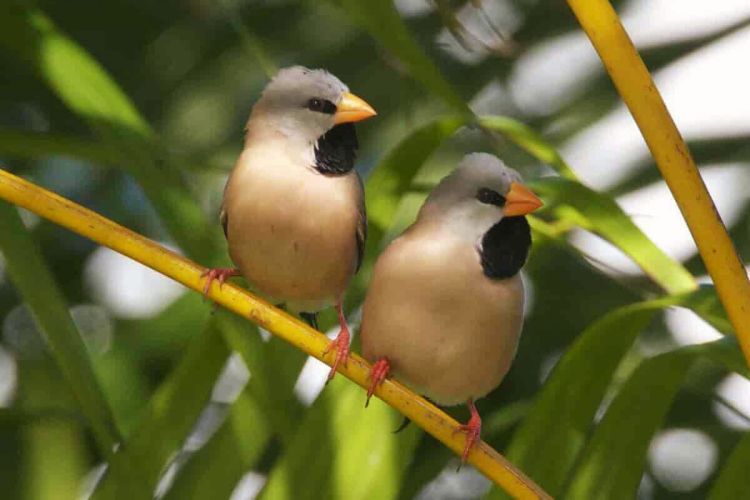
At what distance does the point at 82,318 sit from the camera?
1.41 m

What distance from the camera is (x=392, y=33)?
2.48 feet

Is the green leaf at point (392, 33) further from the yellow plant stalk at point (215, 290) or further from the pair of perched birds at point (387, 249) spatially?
the yellow plant stalk at point (215, 290)

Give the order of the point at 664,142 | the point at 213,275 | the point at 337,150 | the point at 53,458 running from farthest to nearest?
the point at 53,458, the point at 337,150, the point at 213,275, the point at 664,142

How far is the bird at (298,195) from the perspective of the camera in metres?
0.76

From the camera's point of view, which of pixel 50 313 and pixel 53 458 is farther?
pixel 53 458

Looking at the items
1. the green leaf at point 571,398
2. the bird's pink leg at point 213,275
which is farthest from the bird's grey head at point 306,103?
the green leaf at point 571,398

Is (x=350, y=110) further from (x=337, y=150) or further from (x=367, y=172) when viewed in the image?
(x=367, y=172)

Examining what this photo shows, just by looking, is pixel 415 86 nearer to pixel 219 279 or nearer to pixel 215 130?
pixel 215 130

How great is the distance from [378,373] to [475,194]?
13cm

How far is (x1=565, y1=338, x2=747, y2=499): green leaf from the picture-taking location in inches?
28.5

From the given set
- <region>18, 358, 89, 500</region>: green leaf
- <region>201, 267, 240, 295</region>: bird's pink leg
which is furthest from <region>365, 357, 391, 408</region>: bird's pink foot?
<region>18, 358, 89, 500</region>: green leaf

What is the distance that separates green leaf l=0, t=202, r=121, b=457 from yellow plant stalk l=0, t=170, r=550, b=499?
14 centimetres

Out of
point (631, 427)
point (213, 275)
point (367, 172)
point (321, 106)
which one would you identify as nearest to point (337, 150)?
point (321, 106)

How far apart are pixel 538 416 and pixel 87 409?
0.97ft
